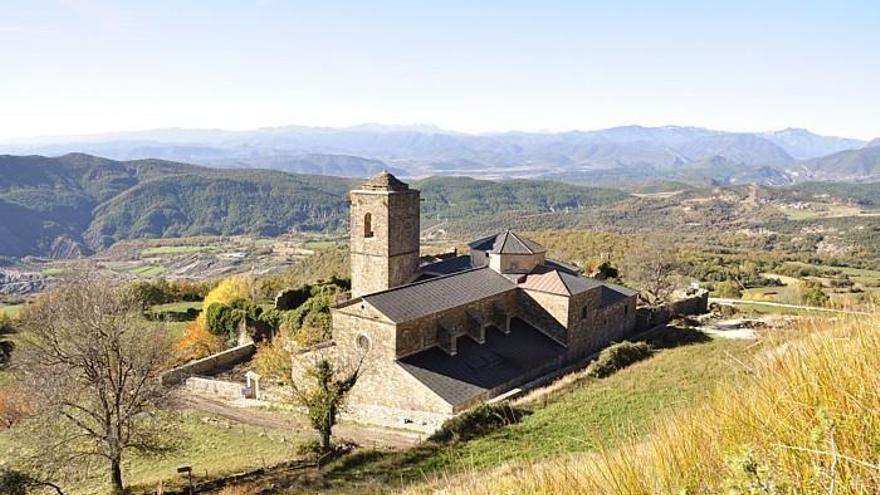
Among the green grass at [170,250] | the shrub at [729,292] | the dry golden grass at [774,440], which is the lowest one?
the green grass at [170,250]

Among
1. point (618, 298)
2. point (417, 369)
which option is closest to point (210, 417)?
point (417, 369)

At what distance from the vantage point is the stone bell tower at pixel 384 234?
24.3 m

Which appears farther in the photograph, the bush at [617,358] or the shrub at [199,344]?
the shrub at [199,344]

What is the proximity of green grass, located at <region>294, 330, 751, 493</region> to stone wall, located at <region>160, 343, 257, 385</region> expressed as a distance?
12908 millimetres

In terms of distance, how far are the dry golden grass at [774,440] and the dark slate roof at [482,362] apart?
1531 centimetres

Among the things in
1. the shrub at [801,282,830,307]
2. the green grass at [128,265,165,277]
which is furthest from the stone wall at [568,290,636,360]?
the green grass at [128,265,165,277]

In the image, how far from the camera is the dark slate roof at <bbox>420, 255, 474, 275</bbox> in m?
27.0

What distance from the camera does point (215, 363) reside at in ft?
90.8

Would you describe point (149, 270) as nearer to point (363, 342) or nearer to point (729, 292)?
point (729, 292)

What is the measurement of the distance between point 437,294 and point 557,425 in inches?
356

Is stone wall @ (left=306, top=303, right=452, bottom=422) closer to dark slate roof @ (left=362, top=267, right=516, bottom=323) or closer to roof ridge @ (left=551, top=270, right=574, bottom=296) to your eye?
dark slate roof @ (left=362, top=267, right=516, bottom=323)

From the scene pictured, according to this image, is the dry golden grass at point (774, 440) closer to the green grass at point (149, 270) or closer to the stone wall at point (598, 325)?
the stone wall at point (598, 325)

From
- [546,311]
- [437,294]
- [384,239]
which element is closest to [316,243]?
[384,239]

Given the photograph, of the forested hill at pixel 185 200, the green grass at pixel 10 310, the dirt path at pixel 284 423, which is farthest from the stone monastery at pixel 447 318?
the forested hill at pixel 185 200
